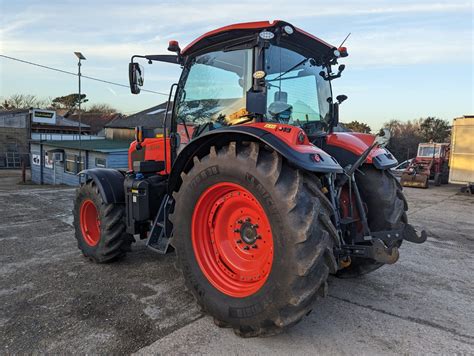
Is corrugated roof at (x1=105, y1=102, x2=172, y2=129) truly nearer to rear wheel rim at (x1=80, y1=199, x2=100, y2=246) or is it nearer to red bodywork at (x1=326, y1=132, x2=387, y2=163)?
rear wheel rim at (x1=80, y1=199, x2=100, y2=246)

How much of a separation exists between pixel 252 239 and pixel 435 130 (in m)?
33.3

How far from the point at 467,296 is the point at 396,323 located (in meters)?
1.25

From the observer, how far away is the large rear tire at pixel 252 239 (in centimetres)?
232

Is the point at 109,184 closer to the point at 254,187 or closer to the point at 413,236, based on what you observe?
the point at 254,187

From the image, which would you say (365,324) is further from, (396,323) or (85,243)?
(85,243)

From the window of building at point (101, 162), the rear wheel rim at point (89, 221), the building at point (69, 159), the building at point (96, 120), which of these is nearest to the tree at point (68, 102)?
the building at point (96, 120)

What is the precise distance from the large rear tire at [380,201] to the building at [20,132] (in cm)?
3611

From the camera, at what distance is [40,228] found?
6113 mm

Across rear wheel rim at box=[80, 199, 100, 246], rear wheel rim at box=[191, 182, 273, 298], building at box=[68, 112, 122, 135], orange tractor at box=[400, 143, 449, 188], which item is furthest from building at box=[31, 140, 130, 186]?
rear wheel rim at box=[191, 182, 273, 298]

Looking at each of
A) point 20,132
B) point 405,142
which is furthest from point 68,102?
point 405,142

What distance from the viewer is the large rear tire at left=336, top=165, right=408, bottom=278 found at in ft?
11.2

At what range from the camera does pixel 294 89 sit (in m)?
3.42

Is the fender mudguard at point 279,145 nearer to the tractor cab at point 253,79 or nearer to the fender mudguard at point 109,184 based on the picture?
the tractor cab at point 253,79

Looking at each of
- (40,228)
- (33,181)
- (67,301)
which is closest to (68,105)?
(33,181)
